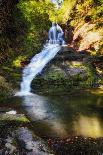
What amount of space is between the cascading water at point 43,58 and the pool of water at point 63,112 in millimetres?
3071

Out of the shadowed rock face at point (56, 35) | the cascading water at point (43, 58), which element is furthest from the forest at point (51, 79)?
the shadowed rock face at point (56, 35)

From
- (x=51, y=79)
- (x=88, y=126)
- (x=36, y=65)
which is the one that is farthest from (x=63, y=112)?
(x=36, y=65)

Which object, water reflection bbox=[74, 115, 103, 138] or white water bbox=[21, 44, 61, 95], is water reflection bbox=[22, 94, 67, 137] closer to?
water reflection bbox=[74, 115, 103, 138]

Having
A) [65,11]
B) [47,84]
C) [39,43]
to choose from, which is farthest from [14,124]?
[65,11]

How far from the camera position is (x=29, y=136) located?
1177 centimetres

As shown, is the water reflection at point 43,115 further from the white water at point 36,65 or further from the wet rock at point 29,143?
the white water at point 36,65

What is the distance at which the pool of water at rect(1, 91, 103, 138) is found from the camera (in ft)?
46.0

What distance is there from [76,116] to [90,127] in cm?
198

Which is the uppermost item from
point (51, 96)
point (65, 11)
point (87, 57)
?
point (65, 11)

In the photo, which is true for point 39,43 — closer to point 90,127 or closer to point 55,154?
point 90,127

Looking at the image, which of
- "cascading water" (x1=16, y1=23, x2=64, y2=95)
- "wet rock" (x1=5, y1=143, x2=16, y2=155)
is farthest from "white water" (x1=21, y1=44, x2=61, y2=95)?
"wet rock" (x1=5, y1=143, x2=16, y2=155)

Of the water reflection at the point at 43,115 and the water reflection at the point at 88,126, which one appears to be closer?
the water reflection at the point at 88,126

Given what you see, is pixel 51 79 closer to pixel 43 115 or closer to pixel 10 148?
pixel 43 115

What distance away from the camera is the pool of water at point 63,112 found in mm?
14008
